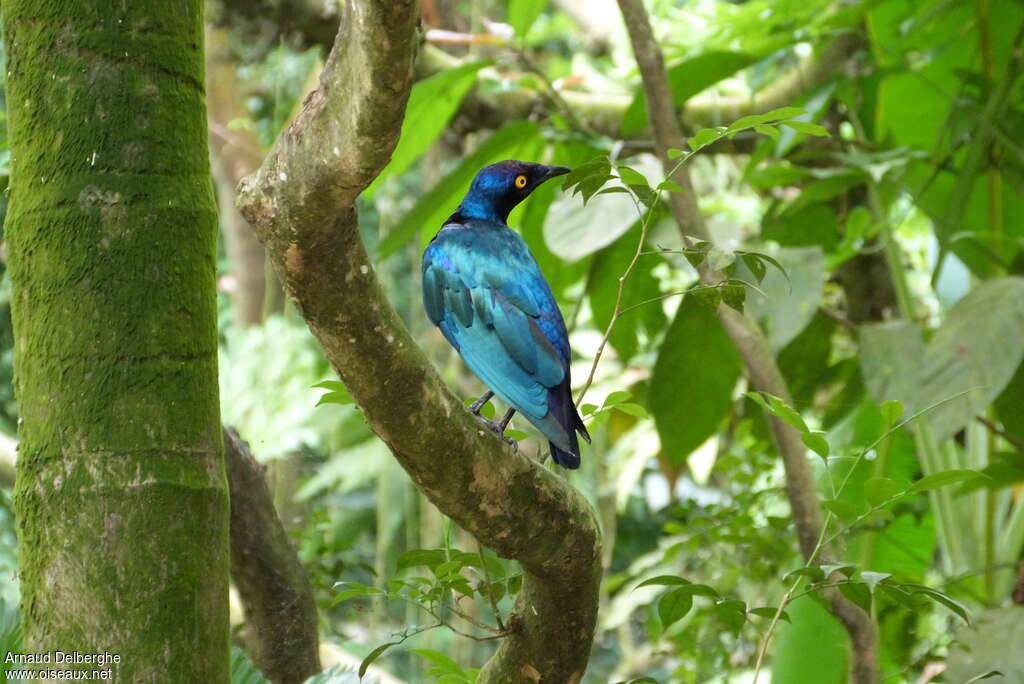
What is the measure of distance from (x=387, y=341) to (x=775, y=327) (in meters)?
1.47

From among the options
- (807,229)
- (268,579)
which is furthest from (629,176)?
(807,229)

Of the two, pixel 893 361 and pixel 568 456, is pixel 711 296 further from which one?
pixel 893 361

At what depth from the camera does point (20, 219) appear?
50.6 inches

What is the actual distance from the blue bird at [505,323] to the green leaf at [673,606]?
24 cm

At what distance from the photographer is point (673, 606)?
1.69 m

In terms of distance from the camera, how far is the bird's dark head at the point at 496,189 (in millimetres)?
2123

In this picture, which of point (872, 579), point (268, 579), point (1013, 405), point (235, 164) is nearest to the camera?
point (872, 579)

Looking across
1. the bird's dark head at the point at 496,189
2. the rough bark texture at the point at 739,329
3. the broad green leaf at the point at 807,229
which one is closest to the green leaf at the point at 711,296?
the bird's dark head at the point at 496,189

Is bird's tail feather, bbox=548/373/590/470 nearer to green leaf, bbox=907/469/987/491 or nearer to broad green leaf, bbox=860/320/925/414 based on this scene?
green leaf, bbox=907/469/987/491

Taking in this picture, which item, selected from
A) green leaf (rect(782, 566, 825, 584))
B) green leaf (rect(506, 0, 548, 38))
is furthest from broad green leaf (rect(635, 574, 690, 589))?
green leaf (rect(506, 0, 548, 38))

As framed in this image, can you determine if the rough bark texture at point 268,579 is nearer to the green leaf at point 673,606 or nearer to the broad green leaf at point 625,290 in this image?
the green leaf at point 673,606

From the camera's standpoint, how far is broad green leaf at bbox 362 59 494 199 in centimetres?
279

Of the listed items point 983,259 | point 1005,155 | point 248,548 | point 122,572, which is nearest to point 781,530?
point 983,259

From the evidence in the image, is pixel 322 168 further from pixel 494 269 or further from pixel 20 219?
pixel 494 269
